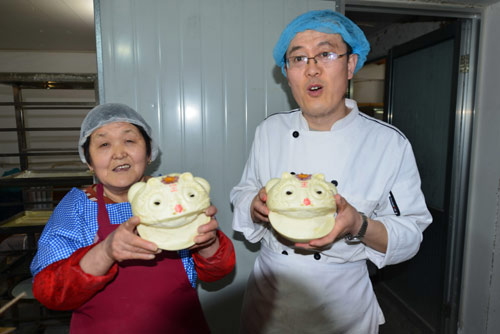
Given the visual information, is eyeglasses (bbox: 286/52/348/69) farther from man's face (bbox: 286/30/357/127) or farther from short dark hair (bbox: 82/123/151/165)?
short dark hair (bbox: 82/123/151/165)

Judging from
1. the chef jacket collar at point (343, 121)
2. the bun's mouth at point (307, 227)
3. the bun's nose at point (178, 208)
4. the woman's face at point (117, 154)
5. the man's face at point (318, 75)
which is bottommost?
the bun's mouth at point (307, 227)

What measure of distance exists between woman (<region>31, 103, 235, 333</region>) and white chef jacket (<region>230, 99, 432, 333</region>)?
32cm

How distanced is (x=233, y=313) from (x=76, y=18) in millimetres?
4241

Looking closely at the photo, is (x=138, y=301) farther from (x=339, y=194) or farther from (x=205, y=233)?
(x=339, y=194)

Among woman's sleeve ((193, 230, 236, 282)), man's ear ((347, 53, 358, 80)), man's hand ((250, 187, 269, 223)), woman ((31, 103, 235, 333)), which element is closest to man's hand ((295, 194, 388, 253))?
man's hand ((250, 187, 269, 223))

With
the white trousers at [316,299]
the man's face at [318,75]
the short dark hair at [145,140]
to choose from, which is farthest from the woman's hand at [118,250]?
the man's face at [318,75]

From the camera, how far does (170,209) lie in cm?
110

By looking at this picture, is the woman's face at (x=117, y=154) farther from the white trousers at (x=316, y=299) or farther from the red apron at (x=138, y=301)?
the white trousers at (x=316, y=299)

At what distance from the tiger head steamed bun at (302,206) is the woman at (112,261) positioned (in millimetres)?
259

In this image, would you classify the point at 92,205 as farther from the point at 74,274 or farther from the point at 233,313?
the point at 233,313

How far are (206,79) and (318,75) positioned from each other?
977 mm

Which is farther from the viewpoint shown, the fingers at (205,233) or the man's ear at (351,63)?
the man's ear at (351,63)

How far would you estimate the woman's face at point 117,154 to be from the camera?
4.29ft

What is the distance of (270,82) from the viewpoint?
2.27 meters
